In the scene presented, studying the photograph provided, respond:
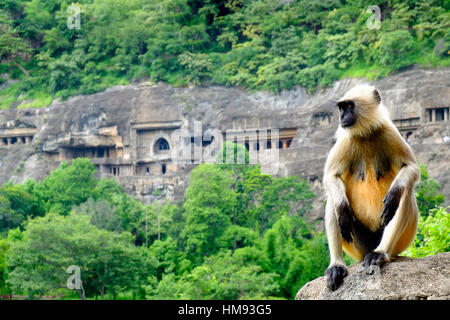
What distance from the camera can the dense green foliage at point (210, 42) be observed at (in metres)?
33.3

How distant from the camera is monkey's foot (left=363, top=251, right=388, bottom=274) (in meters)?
3.93

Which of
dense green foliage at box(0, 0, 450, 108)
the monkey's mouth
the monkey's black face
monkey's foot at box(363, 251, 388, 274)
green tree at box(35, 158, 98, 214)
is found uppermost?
dense green foliage at box(0, 0, 450, 108)

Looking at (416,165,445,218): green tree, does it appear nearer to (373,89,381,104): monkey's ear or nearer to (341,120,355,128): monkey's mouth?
(373,89,381,104): monkey's ear

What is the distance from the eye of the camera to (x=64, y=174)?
34219 mm

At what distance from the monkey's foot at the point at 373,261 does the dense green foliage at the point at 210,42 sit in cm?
2837

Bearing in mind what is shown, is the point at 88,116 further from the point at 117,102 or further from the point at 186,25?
the point at 186,25

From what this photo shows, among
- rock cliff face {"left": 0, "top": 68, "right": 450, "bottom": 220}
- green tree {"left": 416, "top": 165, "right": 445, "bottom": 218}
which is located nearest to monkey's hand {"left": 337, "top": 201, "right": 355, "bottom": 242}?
green tree {"left": 416, "top": 165, "right": 445, "bottom": 218}

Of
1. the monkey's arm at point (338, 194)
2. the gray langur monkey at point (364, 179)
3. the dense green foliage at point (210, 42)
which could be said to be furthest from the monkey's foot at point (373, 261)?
the dense green foliage at point (210, 42)

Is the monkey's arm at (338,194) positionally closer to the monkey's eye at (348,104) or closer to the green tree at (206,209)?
the monkey's eye at (348,104)

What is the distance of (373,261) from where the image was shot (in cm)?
396

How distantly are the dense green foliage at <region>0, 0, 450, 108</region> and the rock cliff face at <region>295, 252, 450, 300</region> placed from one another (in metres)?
28.3

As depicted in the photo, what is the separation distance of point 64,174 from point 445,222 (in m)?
27.9

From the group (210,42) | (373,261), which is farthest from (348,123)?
(210,42)

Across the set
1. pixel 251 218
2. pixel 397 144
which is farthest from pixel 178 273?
pixel 397 144
